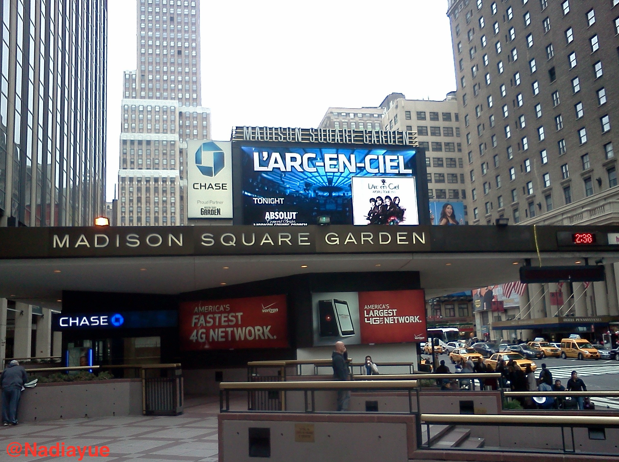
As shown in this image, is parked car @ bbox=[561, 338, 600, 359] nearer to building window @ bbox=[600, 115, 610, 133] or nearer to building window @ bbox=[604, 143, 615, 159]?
building window @ bbox=[604, 143, 615, 159]

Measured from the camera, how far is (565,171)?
7169 centimetres

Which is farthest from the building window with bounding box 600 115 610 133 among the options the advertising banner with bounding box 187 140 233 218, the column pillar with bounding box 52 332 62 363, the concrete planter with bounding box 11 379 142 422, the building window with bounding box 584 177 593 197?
the column pillar with bounding box 52 332 62 363

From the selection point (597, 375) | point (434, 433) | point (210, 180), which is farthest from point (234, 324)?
point (597, 375)

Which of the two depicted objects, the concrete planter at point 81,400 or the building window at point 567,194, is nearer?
the concrete planter at point 81,400

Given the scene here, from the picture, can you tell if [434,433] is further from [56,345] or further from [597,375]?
[56,345]

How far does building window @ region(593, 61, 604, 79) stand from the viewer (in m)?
64.7

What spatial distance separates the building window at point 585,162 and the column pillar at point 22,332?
192 ft

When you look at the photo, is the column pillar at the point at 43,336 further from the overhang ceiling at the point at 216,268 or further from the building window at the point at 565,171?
the building window at the point at 565,171

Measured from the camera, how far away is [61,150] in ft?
177

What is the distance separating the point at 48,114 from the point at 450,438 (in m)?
47.7

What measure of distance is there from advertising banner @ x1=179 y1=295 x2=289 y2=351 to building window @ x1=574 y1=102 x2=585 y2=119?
57732 mm

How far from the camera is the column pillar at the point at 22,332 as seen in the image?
45625 millimetres

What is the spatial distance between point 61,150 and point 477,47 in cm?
6769

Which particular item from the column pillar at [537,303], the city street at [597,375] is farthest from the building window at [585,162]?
the city street at [597,375]
